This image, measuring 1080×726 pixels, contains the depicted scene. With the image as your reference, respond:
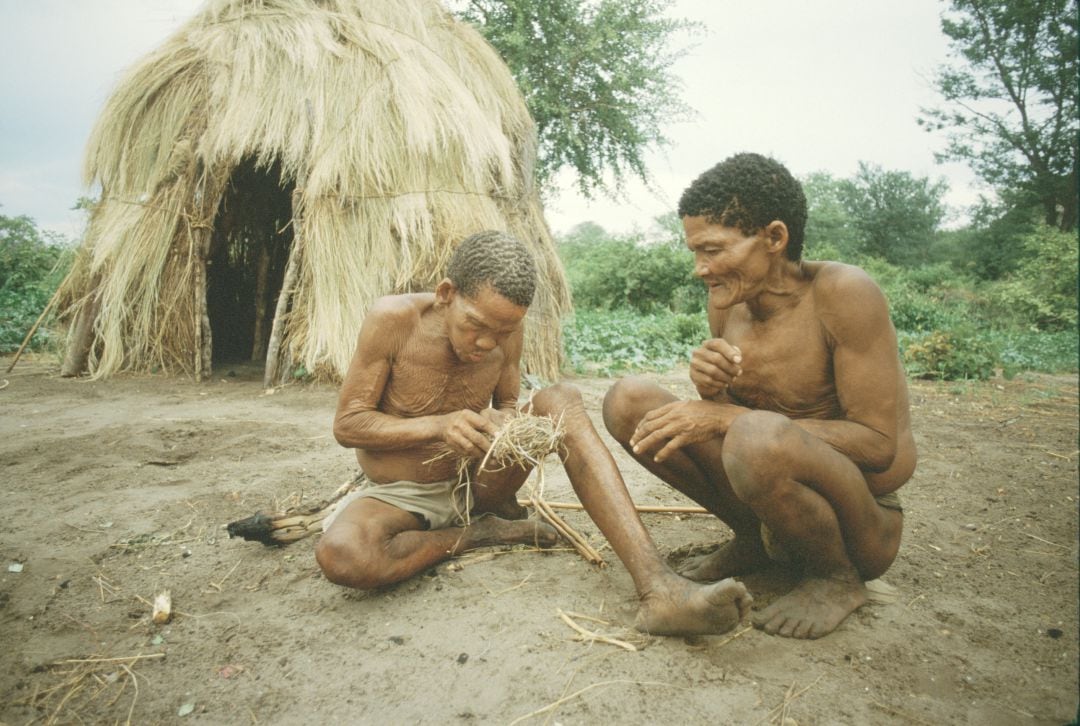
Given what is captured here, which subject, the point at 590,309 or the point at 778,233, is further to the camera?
the point at 590,309

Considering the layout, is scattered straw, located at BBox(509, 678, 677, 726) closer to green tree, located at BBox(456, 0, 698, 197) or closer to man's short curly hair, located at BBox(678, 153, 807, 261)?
man's short curly hair, located at BBox(678, 153, 807, 261)

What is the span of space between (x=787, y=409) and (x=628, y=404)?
52 cm

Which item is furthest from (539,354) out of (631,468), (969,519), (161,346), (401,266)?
(969,519)

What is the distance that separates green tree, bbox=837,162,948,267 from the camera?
2856 cm

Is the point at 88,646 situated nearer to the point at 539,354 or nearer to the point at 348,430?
the point at 348,430

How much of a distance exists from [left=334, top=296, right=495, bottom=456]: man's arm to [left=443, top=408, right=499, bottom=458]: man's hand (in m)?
0.08

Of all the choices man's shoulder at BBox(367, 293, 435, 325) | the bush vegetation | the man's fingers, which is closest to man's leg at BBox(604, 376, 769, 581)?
the man's fingers

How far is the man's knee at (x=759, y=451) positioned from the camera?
1643 millimetres

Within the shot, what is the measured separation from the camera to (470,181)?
5.75 meters

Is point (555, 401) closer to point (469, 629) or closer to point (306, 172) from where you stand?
point (469, 629)

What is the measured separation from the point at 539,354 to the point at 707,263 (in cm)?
428

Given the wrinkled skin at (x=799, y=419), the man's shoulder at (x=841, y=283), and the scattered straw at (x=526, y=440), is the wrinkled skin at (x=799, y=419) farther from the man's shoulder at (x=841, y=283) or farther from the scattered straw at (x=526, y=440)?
the scattered straw at (x=526, y=440)

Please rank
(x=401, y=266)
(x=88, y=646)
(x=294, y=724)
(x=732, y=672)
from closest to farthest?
(x=294, y=724) → (x=732, y=672) → (x=88, y=646) → (x=401, y=266)

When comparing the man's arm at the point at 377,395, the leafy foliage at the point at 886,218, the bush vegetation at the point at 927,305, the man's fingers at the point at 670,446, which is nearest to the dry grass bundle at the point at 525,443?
the man's arm at the point at 377,395
